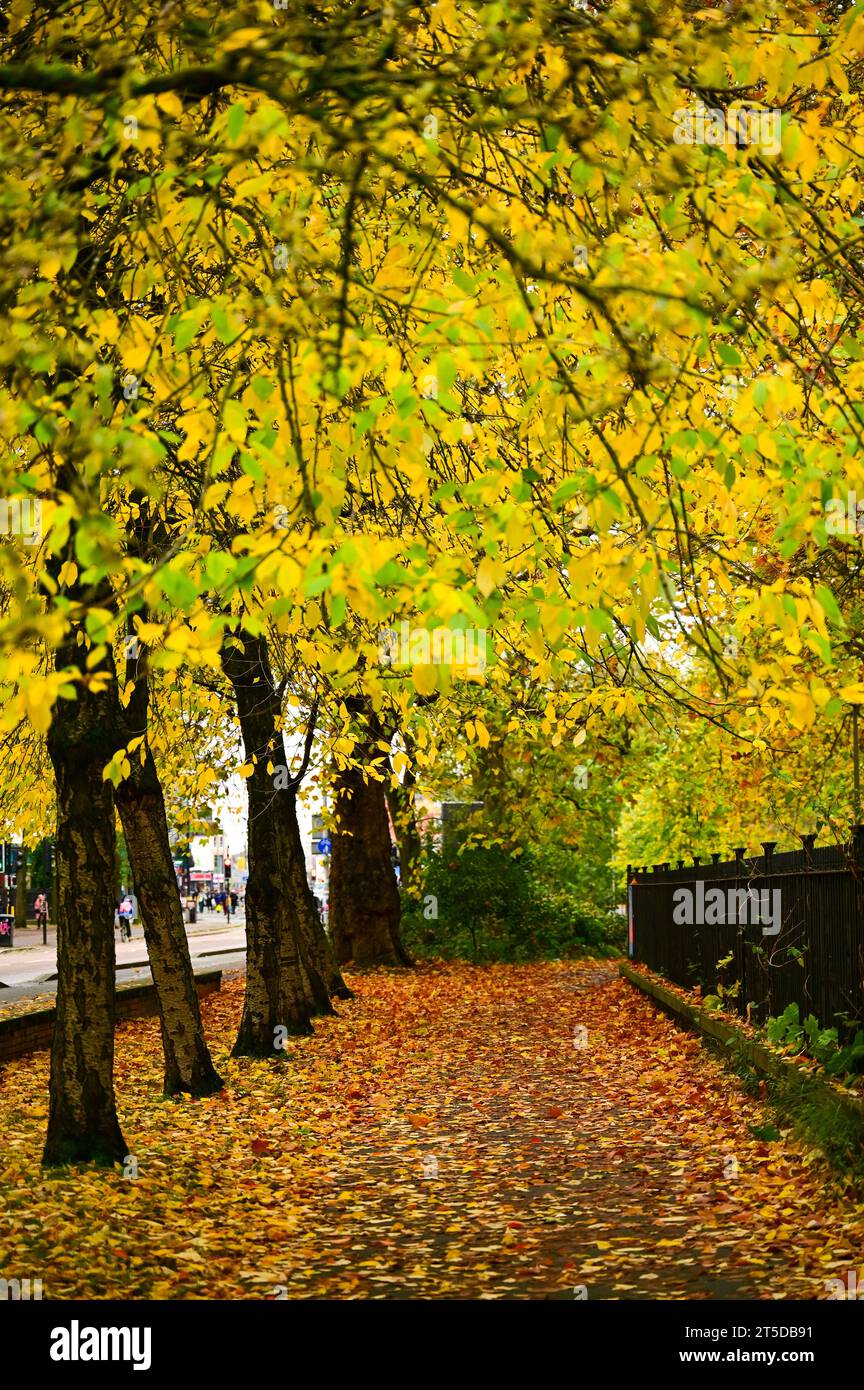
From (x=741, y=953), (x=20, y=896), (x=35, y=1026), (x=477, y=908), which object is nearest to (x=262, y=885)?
(x=35, y=1026)

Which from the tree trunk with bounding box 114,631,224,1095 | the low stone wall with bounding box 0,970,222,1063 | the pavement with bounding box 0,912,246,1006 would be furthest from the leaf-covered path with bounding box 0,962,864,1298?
the pavement with bounding box 0,912,246,1006

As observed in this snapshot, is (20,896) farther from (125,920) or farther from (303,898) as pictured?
(303,898)

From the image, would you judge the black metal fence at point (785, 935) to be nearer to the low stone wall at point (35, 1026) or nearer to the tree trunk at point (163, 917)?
the tree trunk at point (163, 917)

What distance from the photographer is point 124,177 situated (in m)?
6.73

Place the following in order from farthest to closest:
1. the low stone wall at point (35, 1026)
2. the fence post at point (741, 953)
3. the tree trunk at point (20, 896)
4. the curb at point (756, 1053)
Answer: the tree trunk at point (20, 896) → the low stone wall at point (35, 1026) → the fence post at point (741, 953) → the curb at point (756, 1053)

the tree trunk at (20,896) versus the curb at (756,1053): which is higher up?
the curb at (756,1053)

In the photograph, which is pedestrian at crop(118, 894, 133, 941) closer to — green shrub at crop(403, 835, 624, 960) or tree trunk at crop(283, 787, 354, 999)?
green shrub at crop(403, 835, 624, 960)

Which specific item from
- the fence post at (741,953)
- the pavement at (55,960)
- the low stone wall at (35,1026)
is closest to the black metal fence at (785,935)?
the fence post at (741,953)

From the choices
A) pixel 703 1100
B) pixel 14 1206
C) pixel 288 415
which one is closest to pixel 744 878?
pixel 703 1100

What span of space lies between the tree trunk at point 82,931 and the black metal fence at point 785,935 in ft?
15.3

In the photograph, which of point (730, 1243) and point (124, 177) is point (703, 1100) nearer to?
point (730, 1243)

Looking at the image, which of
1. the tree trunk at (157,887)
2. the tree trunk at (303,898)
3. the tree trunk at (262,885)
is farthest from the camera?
the tree trunk at (303,898)

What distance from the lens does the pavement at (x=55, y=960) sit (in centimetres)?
2456
